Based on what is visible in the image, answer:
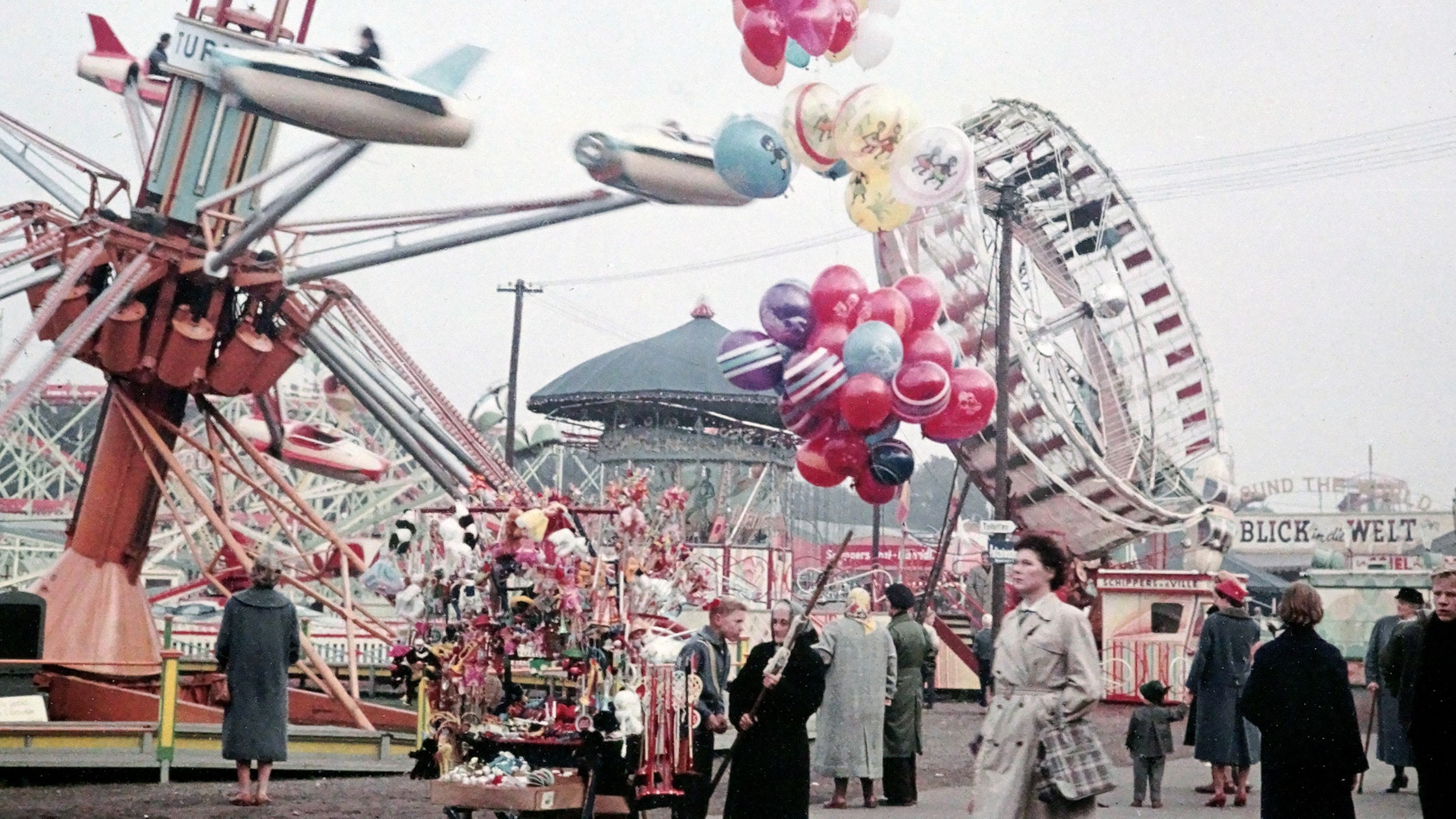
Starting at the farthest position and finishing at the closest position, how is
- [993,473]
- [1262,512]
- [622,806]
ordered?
[1262,512]
[993,473]
[622,806]

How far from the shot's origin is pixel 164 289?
1460 centimetres

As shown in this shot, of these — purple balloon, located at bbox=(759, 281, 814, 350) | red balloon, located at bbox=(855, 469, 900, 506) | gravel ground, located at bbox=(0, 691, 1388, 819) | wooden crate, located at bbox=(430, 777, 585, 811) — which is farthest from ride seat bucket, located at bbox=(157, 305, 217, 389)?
wooden crate, located at bbox=(430, 777, 585, 811)

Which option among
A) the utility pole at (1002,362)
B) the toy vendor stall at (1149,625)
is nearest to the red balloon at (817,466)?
the utility pole at (1002,362)

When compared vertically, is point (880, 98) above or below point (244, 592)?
above

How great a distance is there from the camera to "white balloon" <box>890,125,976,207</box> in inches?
568

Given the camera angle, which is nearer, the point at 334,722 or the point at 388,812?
the point at 388,812

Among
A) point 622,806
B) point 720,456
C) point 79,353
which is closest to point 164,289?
point 79,353

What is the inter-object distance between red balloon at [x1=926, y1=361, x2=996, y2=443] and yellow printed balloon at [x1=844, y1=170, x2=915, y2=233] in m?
1.43

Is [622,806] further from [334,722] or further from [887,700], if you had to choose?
[334,722]

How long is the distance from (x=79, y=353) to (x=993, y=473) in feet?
70.7

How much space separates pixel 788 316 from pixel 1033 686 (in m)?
8.30

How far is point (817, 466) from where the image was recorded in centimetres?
1509

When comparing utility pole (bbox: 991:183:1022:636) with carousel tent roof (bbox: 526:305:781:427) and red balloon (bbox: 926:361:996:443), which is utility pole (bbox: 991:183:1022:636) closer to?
red balloon (bbox: 926:361:996:443)

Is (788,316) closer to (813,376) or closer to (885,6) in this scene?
(813,376)
